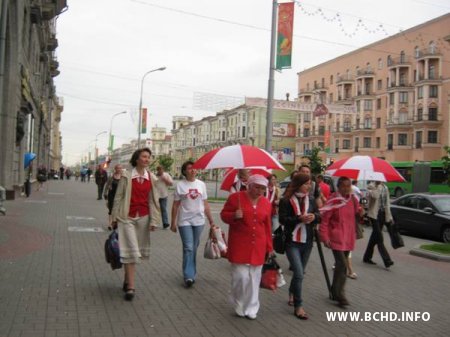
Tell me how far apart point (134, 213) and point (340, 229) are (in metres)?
2.75

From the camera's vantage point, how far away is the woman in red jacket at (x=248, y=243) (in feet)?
19.2

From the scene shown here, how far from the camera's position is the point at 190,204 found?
748 cm

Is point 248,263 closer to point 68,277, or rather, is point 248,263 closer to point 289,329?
point 289,329

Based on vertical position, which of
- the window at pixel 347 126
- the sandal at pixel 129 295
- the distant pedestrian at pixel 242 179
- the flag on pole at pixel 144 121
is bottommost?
the sandal at pixel 129 295

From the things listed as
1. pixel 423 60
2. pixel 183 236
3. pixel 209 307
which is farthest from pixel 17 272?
pixel 423 60

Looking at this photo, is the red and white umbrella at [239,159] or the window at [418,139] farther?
the window at [418,139]

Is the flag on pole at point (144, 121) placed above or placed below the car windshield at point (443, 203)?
above

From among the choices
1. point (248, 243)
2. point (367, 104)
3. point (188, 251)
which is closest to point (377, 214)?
point (188, 251)

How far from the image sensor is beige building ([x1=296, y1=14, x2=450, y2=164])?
5988 cm

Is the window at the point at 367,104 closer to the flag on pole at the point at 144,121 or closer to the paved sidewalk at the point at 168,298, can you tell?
the flag on pole at the point at 144,121

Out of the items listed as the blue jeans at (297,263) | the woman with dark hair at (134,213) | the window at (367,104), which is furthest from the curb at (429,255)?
the window at (367,104)

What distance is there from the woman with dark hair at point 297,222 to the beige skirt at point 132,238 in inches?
72.3

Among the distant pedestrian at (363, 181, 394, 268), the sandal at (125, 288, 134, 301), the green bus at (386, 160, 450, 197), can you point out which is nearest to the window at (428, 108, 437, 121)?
the green bus at (386, 160, 450, 197)

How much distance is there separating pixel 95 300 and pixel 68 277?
4.65ft
